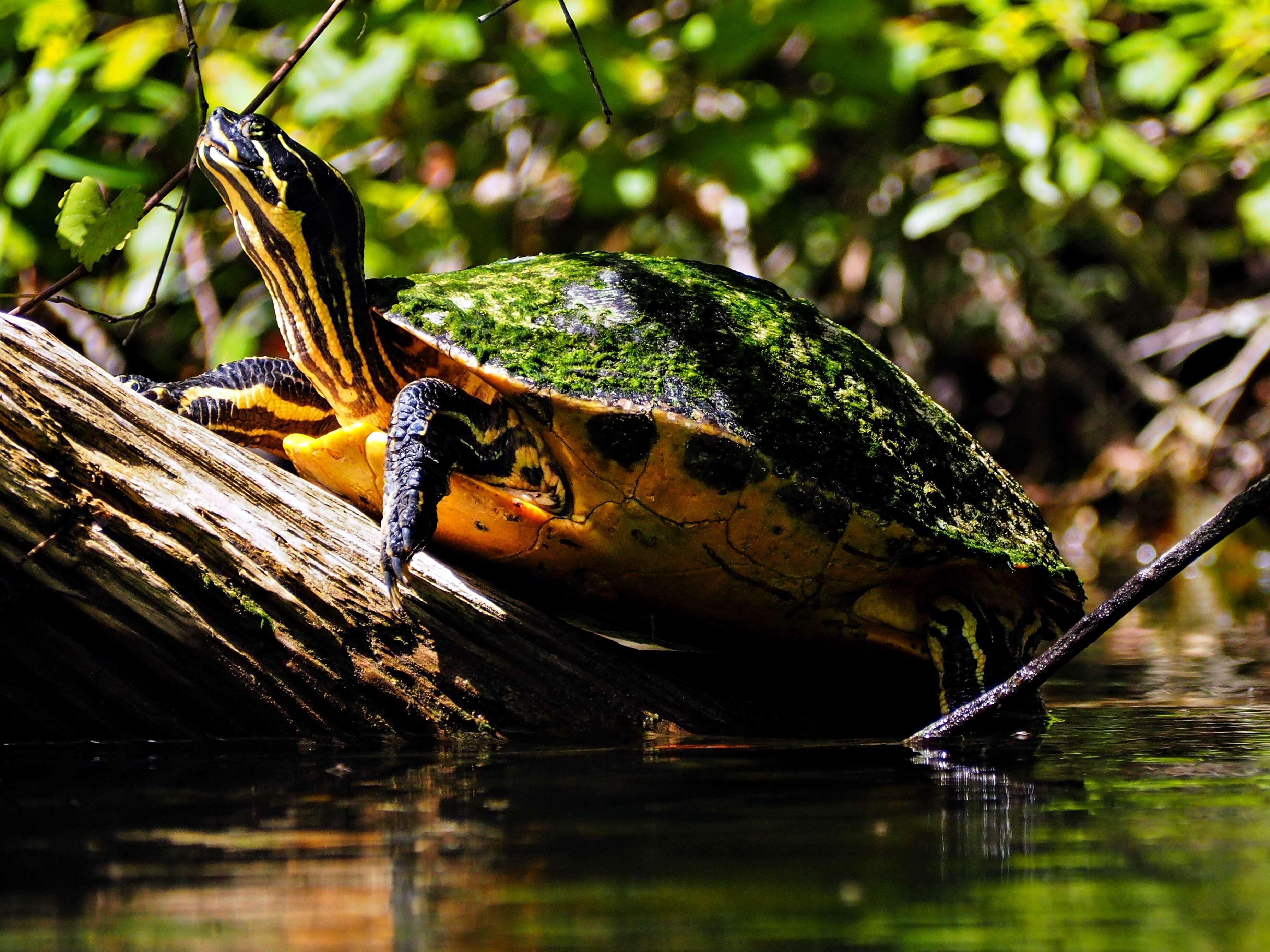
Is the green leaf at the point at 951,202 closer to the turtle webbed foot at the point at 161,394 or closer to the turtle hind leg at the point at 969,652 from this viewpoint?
the turtle hind leg at the point at 969,652

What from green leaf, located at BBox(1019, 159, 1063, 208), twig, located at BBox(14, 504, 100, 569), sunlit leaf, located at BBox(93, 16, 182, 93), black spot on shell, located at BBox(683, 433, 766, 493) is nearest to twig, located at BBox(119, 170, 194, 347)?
twig, located at BBox(14, 504, 100, 569)

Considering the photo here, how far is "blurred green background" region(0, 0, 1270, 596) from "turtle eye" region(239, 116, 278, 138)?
1488 millimetres

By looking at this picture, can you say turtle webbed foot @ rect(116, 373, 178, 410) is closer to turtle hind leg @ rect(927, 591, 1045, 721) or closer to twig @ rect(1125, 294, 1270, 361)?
turtle hind leg @ rect(927, 591, 1045, 721)

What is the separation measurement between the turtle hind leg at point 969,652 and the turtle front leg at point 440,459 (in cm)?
75

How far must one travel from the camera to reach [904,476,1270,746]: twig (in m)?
1.64

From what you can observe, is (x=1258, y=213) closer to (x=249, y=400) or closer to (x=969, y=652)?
(x=969, y=652)

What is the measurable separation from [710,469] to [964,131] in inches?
127

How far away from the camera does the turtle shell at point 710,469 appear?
2.13 metres

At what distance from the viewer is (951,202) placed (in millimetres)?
4879

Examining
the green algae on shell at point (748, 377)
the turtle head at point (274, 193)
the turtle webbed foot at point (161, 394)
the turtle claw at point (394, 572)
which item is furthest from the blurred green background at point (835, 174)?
the turtle claw at point (394, 572)

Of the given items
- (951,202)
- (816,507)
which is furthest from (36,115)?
(951,202)

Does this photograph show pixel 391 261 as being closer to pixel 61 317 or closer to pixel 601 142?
pixel 601 142

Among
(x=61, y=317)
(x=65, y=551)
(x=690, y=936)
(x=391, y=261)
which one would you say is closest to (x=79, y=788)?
(x=65, y=551)

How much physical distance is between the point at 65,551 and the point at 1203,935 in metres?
1.53
